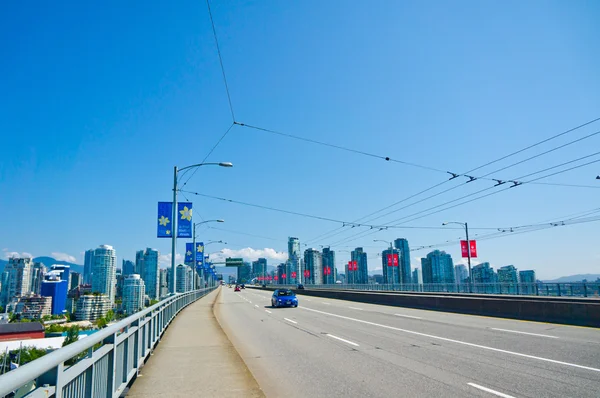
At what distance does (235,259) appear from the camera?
11269cm

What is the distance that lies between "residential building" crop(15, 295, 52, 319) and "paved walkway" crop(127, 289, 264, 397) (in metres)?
107

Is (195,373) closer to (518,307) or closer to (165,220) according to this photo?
(165,220)

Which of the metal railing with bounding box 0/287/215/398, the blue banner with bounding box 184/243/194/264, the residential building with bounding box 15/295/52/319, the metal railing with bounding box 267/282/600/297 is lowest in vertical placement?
the residential building with bounding box 15/295/52/319

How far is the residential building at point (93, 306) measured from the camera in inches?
2854

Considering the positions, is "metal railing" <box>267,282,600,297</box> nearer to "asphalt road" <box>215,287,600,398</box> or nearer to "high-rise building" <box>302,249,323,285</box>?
"asphalt road" <box>215,287,600,398</box>

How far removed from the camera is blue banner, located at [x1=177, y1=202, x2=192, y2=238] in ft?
74.2

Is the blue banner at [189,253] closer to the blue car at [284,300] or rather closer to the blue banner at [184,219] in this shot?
the blue car at [284,300]

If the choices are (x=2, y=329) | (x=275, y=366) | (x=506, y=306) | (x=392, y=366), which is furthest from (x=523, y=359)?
(x=2, y=329)

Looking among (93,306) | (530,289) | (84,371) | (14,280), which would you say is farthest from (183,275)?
(84,371)

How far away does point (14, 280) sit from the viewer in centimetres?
11956

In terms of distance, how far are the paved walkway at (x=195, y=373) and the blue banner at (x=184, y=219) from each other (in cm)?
1026

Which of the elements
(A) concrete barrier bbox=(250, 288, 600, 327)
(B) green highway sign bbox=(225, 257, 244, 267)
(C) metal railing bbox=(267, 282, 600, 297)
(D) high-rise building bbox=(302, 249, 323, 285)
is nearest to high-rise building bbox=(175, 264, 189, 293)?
(B) green highway sign bbox=(225, 257, 244, 267)

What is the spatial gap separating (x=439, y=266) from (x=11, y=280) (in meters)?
121

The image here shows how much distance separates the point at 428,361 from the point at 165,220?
15600 millimetres
